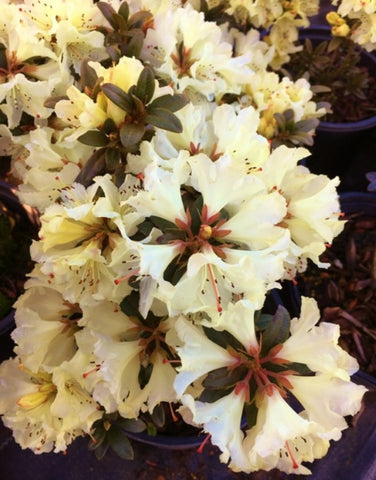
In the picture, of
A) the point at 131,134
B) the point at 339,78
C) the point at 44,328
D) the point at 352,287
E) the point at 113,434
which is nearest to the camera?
the point at 131,134

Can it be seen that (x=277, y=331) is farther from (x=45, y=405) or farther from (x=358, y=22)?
(x=358, y=22)

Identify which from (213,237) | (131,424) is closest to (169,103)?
(213,237)

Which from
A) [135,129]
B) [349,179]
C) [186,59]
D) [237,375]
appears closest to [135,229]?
[135,129]

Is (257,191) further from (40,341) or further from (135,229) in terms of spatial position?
(40,341)

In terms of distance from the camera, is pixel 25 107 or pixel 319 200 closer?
pixel 319 200

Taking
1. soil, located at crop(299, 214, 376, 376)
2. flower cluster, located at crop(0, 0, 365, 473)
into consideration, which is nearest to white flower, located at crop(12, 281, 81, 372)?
flower cluster, located at crop(0, 0, 365, 473)

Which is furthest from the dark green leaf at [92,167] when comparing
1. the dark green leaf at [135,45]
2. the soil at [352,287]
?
the soil at [352,287]
